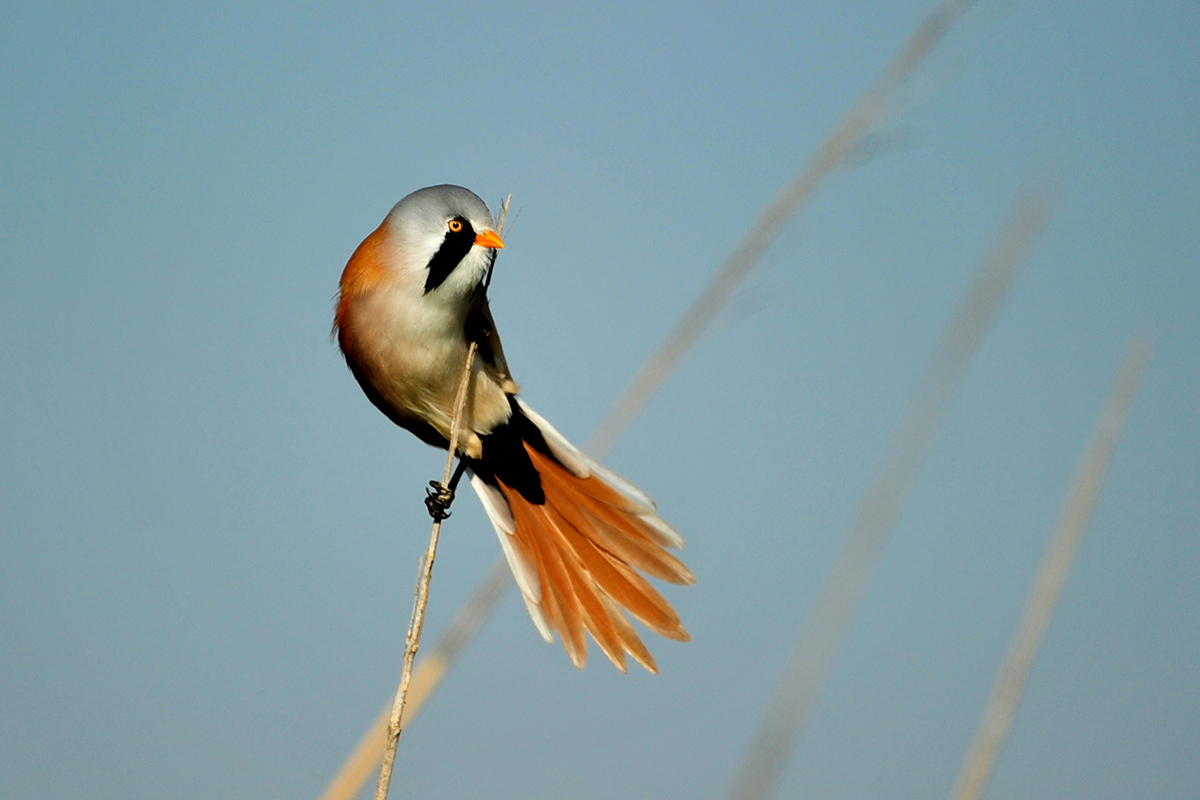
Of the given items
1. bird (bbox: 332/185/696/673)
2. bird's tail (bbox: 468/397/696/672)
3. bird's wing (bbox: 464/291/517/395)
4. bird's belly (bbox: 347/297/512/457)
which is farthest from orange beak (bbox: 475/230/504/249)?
bird's tail (bbox: 468/397/696/672)

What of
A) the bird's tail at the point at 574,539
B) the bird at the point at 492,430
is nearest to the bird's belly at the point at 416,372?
the bird at the point at 492,430

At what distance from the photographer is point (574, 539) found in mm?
2449

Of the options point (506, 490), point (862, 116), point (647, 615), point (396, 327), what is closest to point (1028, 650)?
point (862, 116)

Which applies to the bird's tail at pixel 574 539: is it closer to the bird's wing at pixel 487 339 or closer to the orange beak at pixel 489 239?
the bird's wing at pixel 487 339

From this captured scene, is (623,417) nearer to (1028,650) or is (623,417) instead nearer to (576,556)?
(1028,650)

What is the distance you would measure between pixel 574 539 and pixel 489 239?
86cm

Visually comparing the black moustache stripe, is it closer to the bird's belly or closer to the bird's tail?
the bird's belly

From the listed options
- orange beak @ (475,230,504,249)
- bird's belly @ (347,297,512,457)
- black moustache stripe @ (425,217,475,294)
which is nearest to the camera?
orange beak @ (475,230,504,249)

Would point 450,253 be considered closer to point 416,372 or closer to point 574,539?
point 416,372

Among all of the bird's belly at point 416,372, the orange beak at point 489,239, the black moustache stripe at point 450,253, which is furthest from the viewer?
the bird's belly at point 416,372

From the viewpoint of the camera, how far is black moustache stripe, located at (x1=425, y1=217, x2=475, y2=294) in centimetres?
202

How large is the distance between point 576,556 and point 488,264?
31.7 inches

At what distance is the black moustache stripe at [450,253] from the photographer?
202 cm

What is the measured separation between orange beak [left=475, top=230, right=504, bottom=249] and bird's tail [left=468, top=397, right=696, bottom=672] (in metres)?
0.70
